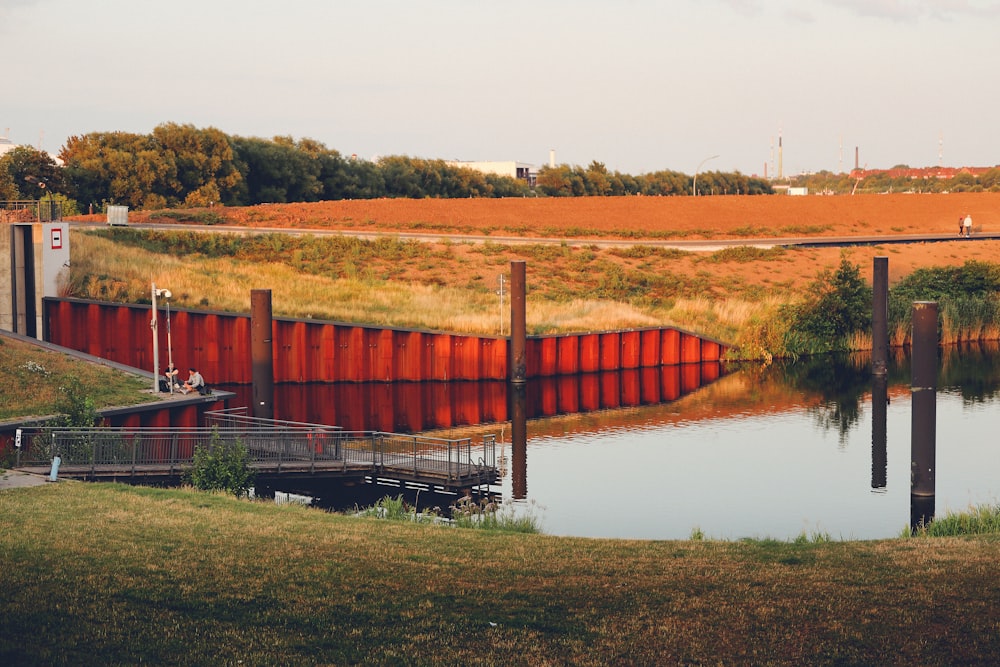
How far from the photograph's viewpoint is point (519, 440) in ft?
131

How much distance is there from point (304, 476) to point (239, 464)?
2890 millimetres

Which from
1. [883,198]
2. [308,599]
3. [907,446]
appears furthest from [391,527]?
[883,198]

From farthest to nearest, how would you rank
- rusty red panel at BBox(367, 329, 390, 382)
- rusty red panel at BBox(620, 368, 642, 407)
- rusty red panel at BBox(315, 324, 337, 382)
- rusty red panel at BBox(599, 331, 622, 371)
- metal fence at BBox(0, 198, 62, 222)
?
1. rusty red panel at BBox(599, 331, 622, 371)
2. metal fence at BBox(0, 198, 62, 222)
3. rusty red panel at BBox(367, 329, 390, 382)
4. rusty red panel at BBox(315, 324, 337, 382)
5. rusty red panel at BBox(620, 368, 642, 407)

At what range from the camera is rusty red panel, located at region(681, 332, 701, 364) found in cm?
5681

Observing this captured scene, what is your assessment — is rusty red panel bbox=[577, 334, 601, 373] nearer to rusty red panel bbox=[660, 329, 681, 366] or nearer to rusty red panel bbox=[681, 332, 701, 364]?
rusty red panel bbox=[660, 329, 681, 366]

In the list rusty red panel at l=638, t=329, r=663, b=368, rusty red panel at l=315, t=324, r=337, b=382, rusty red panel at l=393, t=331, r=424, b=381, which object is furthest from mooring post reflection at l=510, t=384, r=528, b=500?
rusty red panel at l=638, t=329, r=663, b=368

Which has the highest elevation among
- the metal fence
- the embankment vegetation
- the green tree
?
the green tree

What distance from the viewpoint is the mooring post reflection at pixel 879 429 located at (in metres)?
34.2

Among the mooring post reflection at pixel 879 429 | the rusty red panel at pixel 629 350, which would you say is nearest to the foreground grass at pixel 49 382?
the mooring post reflection at pixel 879 429

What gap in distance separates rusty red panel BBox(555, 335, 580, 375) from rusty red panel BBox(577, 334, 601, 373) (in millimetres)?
205

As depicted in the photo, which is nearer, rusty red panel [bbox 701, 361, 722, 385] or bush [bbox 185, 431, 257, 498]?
bush [bbox 185, 431, 257, 498]

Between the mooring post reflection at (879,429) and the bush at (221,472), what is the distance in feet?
54.1

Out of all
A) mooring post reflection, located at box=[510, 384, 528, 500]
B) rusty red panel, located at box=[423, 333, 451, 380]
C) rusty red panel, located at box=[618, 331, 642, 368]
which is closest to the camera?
mooring post reflection, located at box=[510, 384, 528, 500]

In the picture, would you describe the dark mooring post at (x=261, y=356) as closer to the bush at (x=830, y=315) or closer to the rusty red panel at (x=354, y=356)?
the rusty red panel at (x=354, y=356)
